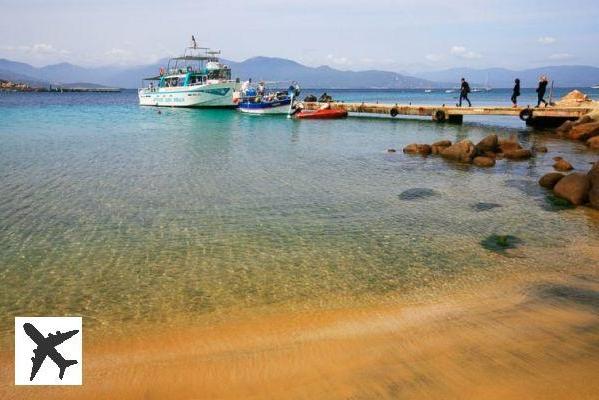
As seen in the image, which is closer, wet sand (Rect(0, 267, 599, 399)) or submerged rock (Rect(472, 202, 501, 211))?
wet sand (Rect(0, 267, 599, 399))

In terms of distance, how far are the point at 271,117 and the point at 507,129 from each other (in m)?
25.1

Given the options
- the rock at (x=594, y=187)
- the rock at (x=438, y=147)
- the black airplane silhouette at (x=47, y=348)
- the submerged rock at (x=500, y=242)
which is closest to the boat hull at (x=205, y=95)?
the rock at (x=438, y=147)

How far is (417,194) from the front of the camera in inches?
609

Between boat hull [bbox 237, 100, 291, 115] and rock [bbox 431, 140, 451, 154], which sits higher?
boat hull [bbox 237, 100, 291, 115]

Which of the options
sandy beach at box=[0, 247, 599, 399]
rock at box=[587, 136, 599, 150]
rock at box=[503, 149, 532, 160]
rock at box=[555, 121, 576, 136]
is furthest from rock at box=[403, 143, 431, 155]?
sandy beach at box=[0, 247, 599, 399]

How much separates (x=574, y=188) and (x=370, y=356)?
Result: 11.7 m

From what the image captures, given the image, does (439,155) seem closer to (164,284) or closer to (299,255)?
(299,255)

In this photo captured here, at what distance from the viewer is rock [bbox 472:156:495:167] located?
68.4 ft

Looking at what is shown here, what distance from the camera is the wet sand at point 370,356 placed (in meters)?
5.33

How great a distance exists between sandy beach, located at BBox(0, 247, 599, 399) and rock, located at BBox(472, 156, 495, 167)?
13931 millimetres

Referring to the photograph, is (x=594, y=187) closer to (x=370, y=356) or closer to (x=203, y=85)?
(x=370, y=356)

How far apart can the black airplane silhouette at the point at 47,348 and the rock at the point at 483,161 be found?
18886 mm

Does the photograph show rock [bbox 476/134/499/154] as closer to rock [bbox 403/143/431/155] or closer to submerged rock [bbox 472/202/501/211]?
rock [bbox 403/143/431/155]

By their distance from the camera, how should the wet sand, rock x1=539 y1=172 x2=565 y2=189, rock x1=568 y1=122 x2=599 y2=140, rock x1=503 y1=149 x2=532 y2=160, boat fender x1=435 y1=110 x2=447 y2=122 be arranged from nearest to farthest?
the wet sand, rock x1=539 y1=172 x2=565 y2=189, rock x1=503 y1=149 x2=532 y2=160, rock x1=568 y1=122 x2=599 y2=140, boat fender x1=435 y1=110 x2=447 y2=122
